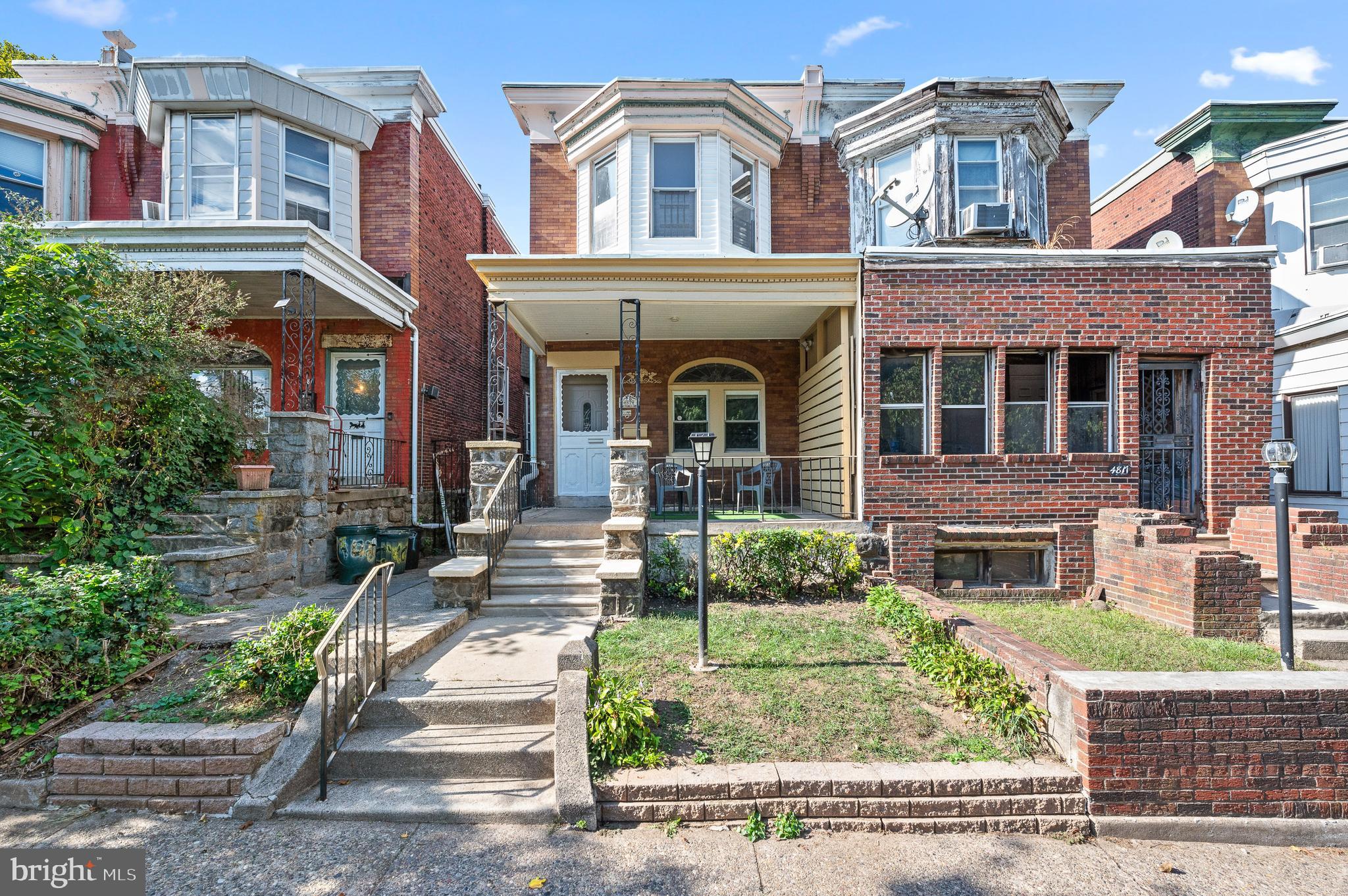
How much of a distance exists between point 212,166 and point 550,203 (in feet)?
18.0

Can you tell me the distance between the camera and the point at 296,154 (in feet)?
34.2

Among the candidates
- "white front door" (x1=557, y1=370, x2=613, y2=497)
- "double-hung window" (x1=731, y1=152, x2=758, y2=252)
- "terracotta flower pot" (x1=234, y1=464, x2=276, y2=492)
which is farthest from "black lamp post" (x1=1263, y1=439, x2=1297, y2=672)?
"terracotta flower pot" (x1=234, y1=464, x2=276, y2=492)

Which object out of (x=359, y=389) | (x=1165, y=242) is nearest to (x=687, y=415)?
(x=359, y=389)

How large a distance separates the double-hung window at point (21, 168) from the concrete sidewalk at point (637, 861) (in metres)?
12.1

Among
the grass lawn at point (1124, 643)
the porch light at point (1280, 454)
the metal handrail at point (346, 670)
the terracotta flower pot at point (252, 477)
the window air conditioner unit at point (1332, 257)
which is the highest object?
the window air conditioner unit at point (1332, 257)

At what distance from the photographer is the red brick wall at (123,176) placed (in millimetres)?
11125

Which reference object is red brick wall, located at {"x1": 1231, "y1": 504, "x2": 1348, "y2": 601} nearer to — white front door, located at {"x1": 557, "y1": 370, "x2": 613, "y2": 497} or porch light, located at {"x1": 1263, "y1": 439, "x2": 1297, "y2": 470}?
porch light, located at {"x1": 1263, "y1": 439, "x2": 1297, "y2": 470}

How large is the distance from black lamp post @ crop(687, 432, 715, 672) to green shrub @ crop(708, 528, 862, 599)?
1854 millimetres

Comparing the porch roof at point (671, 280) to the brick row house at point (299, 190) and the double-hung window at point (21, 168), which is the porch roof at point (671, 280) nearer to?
the brick row house at point (299, 190)

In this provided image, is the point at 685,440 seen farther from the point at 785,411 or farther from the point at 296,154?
the point at 296,154

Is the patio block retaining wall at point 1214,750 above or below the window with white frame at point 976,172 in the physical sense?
below

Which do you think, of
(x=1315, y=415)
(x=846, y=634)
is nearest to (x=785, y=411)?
(x=846, y=634)

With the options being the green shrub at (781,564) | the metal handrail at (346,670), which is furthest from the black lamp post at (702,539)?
the metal handrail at (346,670)

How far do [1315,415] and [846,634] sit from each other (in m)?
9.52
